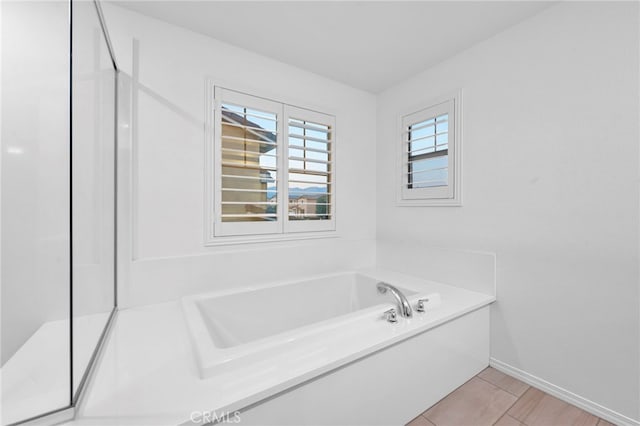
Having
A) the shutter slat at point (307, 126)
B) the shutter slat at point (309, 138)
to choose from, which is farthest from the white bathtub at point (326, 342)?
the shutter slat at point (307, 126)

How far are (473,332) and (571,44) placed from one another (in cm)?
179

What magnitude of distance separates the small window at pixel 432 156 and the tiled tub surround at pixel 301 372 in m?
0.89

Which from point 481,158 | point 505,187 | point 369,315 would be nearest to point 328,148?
point 481,158

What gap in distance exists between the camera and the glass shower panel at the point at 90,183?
3.08 feet

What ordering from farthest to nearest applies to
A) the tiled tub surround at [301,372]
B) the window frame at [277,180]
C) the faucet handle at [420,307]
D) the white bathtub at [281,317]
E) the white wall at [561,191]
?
the window frame at [277,180], the faucet handle at [420,307], the white wall at [561,191], the white bathtub at [281,317], the tiled tub surround at [301,372]

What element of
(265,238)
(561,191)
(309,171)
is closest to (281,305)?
(265,238)

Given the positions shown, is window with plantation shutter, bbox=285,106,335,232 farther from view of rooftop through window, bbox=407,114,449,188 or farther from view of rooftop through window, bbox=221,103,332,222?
view of rooftop through window, bbox=407,114,449,188

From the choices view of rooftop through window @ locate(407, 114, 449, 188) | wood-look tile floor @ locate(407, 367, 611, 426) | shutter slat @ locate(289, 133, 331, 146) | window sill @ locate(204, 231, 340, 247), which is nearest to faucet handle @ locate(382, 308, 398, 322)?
wood-look tile floor @ locate(407, 367, 611, 426)

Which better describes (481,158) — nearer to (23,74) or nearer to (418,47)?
(418,47)

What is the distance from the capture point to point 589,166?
4.81 feet

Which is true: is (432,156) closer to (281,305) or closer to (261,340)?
(281,305)

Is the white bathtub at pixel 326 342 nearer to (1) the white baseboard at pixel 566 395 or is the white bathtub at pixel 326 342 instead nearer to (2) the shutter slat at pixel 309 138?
(1) the white baseboard at pixel 566 395

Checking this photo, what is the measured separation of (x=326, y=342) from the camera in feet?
3.99

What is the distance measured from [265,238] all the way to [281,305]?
52cm
